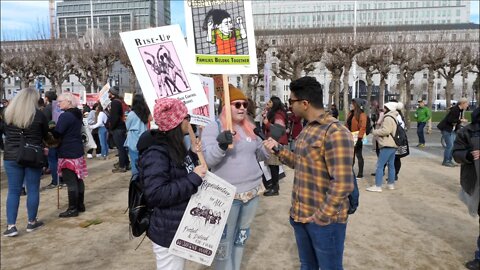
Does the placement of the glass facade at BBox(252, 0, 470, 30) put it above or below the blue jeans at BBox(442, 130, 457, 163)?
above

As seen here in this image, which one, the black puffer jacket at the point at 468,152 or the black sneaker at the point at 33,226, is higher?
the black puffer jacket at the point at 468,152

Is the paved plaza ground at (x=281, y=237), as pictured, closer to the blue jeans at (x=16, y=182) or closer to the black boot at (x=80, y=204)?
the black boot at (x=80, y=204)

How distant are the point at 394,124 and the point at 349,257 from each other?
3573 mm

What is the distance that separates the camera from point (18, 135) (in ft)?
16.4

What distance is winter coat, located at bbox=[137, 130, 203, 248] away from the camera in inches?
94.2

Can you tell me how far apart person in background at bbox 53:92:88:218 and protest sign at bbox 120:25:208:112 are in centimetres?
289

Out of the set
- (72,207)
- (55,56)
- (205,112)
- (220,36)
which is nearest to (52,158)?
(72,207)

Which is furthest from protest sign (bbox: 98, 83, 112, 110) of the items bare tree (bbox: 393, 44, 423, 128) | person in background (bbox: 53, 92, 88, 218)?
bare tree (bbox: 393, 44, 423, 128)

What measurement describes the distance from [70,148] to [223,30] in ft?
12.0

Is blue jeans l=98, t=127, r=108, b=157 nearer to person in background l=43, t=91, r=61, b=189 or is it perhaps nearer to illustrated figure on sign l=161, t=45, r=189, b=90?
person in background l=43, t=91, r=61, b=189

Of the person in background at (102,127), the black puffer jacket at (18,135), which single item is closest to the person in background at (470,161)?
the black puffer jacket at (18,135)

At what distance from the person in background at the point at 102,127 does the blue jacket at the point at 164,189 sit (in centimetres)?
961

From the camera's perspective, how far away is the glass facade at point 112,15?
17781 millimetres

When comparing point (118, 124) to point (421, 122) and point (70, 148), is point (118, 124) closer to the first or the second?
point (70, 148)
